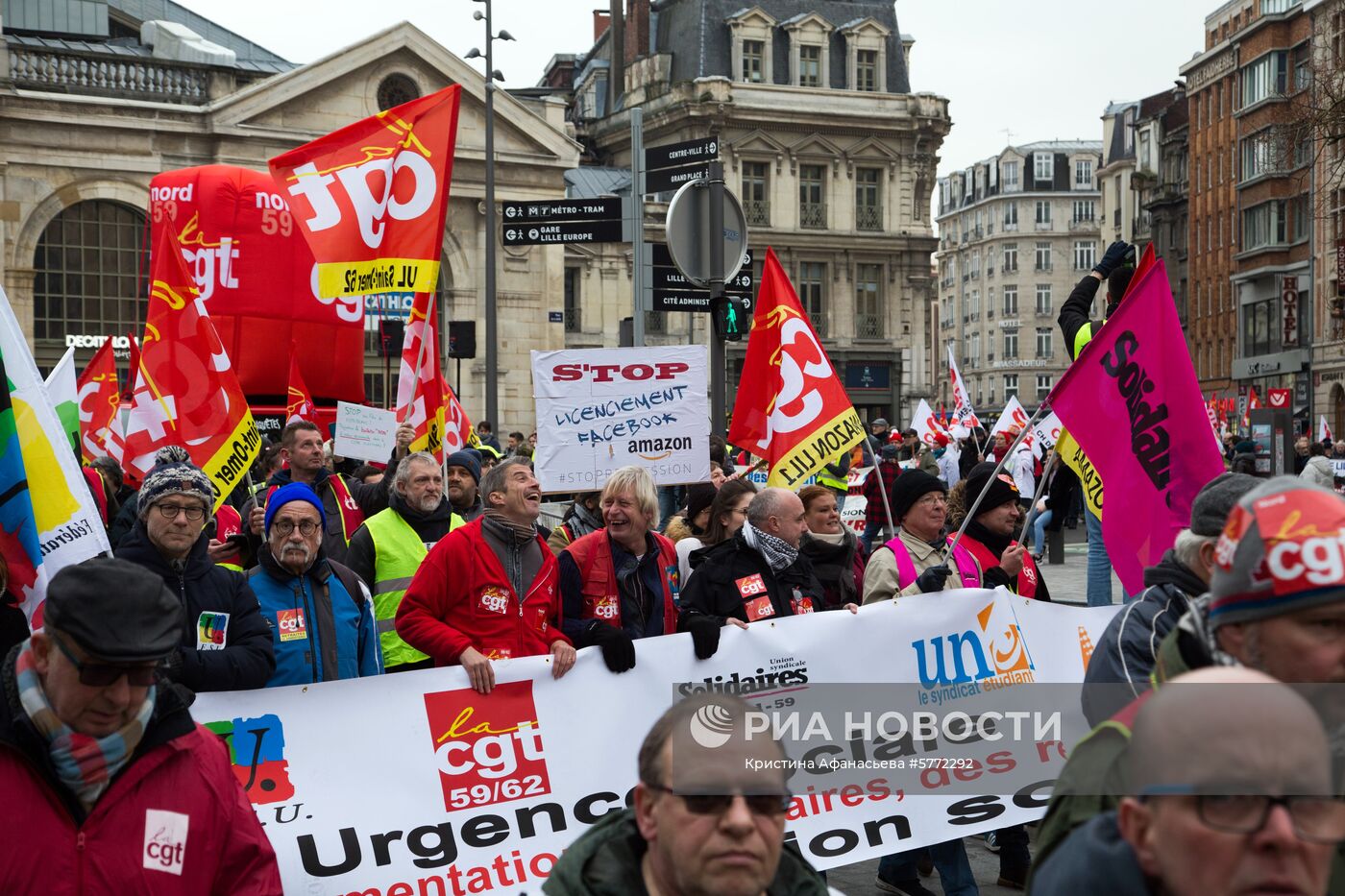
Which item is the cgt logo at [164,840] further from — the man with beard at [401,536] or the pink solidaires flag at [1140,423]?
the pink solidaires flag at [1140,423]

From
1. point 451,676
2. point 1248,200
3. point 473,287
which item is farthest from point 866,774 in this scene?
point 1248,200

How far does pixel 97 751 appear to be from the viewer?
3002 mm

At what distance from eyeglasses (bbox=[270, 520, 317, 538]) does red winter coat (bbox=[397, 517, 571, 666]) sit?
0.52 meters

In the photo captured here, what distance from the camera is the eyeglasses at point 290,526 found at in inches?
210

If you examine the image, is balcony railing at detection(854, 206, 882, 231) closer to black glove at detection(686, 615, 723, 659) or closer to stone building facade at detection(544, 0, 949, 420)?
stone building facade at detection(544, 0, 949, 420)

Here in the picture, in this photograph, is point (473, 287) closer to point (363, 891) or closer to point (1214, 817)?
point (363, 891)

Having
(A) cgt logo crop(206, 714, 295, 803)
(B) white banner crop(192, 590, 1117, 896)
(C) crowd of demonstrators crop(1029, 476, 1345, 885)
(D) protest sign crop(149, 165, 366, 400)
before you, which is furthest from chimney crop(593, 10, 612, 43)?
(C) crowd of demonstrators crop(1029, 476, 1345, 885)

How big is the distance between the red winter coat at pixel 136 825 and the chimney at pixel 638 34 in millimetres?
60674

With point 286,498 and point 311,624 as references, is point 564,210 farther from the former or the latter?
point 311,624

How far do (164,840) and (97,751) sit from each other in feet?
0.80

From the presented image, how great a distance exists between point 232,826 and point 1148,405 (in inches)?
157

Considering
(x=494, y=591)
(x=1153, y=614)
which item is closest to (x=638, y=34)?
(x=494, y=591)

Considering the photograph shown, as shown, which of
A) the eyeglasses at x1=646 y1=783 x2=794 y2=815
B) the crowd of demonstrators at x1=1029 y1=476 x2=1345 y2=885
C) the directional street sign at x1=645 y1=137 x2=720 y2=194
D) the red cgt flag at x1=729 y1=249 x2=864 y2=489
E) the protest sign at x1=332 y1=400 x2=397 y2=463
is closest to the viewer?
the crowd of demonstrators at x1=1029 y1=476 x2=1345 y2=885

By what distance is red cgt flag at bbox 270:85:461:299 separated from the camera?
9.12m
